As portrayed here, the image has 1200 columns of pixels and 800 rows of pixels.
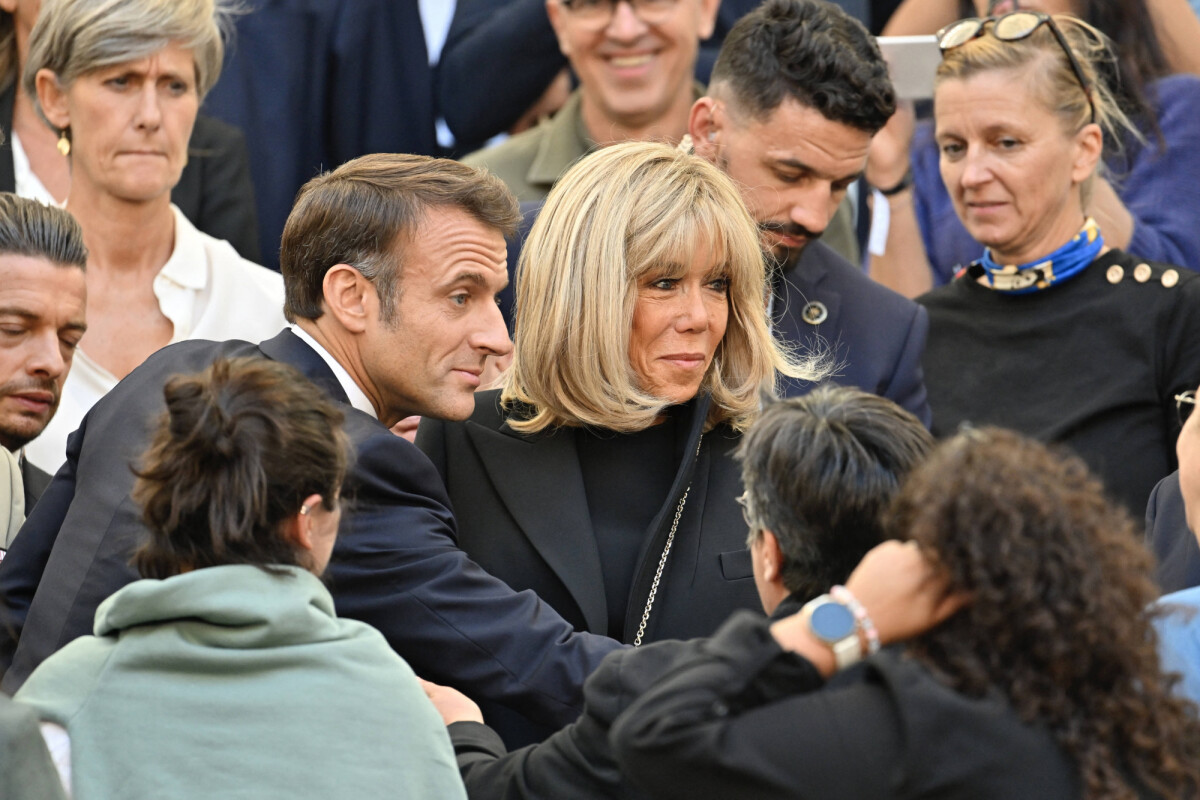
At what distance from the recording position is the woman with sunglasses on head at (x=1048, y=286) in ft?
13.8

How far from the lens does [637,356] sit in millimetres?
3377

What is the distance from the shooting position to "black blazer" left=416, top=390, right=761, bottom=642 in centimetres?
314

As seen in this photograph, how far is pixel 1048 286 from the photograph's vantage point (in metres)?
4.46

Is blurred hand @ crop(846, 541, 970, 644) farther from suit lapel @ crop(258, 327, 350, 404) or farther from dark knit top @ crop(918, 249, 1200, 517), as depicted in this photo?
dark knit top @ crop(918, 249, 1200, 517)

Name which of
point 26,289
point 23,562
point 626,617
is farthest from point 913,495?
point 26,289

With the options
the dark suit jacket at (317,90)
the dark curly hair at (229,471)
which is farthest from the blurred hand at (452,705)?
the dark suit jacket at (317,90)

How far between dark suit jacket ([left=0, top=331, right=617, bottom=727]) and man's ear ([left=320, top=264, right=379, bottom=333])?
0.87 ft

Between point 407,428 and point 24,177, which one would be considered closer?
point 407,428

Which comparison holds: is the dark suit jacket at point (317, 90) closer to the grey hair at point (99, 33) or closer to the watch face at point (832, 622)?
the grey hair at point (99, 33)

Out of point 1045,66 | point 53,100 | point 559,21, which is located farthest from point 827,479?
point 559,21

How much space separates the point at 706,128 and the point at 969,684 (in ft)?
8.64

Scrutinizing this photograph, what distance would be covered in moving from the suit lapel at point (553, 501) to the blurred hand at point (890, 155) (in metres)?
2.27

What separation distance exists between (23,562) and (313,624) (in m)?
0.97

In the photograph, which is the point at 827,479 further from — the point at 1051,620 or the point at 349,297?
the point at 349,297
